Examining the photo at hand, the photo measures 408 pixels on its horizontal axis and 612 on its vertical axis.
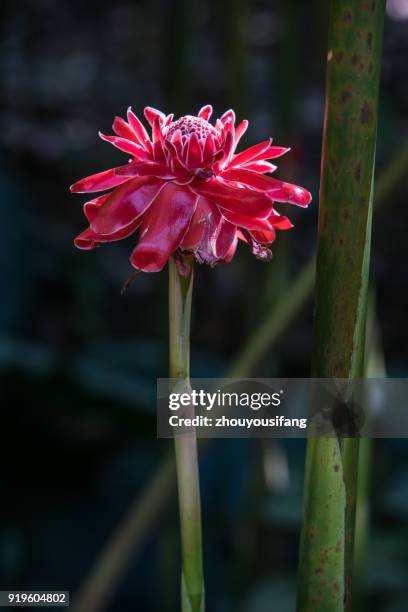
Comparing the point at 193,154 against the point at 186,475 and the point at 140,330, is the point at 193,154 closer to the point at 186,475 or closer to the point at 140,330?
the point at 186,475

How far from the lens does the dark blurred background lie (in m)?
1.01

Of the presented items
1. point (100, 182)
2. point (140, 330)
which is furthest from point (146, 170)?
point (140, 330)

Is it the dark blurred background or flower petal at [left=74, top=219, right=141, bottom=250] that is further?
the dark blurred background

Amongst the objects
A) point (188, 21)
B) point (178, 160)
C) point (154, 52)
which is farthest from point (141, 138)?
point (154, 52)

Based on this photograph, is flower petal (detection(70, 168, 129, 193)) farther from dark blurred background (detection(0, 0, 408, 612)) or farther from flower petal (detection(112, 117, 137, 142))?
dark blurred background (detection(0, 0, 408, 612))

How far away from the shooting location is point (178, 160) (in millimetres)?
332

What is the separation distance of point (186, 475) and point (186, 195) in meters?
0.10

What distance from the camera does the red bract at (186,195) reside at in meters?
0.32

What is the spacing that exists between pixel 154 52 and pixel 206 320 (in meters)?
0.82

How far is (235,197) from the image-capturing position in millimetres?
320

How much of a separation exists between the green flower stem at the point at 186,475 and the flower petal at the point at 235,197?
0.03 m

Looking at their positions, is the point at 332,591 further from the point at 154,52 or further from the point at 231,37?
the point at 154,52

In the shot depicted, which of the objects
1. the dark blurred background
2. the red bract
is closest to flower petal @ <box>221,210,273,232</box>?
the red bract

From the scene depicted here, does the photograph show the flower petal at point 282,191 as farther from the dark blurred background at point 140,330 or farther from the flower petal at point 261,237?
the dark blurred background at point 140,330
